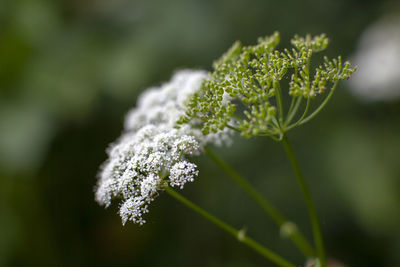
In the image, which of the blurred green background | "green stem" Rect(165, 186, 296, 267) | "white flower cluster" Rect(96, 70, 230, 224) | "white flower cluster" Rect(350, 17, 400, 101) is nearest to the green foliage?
"white flower cluster" Rect(96, 70, 230, 224)

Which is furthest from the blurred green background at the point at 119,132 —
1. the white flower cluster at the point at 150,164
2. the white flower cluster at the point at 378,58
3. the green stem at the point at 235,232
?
the green stem at the point at 235,232

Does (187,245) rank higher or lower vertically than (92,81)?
lower

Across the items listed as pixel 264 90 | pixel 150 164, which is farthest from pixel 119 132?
pixel 264 90

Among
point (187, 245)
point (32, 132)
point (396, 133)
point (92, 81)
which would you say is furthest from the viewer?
point (187, 245)

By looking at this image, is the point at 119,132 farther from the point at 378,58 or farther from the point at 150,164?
the point at 378,58

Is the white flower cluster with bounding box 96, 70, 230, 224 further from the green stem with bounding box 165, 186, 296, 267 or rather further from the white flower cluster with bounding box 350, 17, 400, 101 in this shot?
the white flower cluster with bounding box 350, 17, 400, 101

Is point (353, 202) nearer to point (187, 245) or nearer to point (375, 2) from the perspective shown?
point (187, 245)

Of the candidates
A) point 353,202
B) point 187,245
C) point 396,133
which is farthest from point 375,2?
point 187,245
